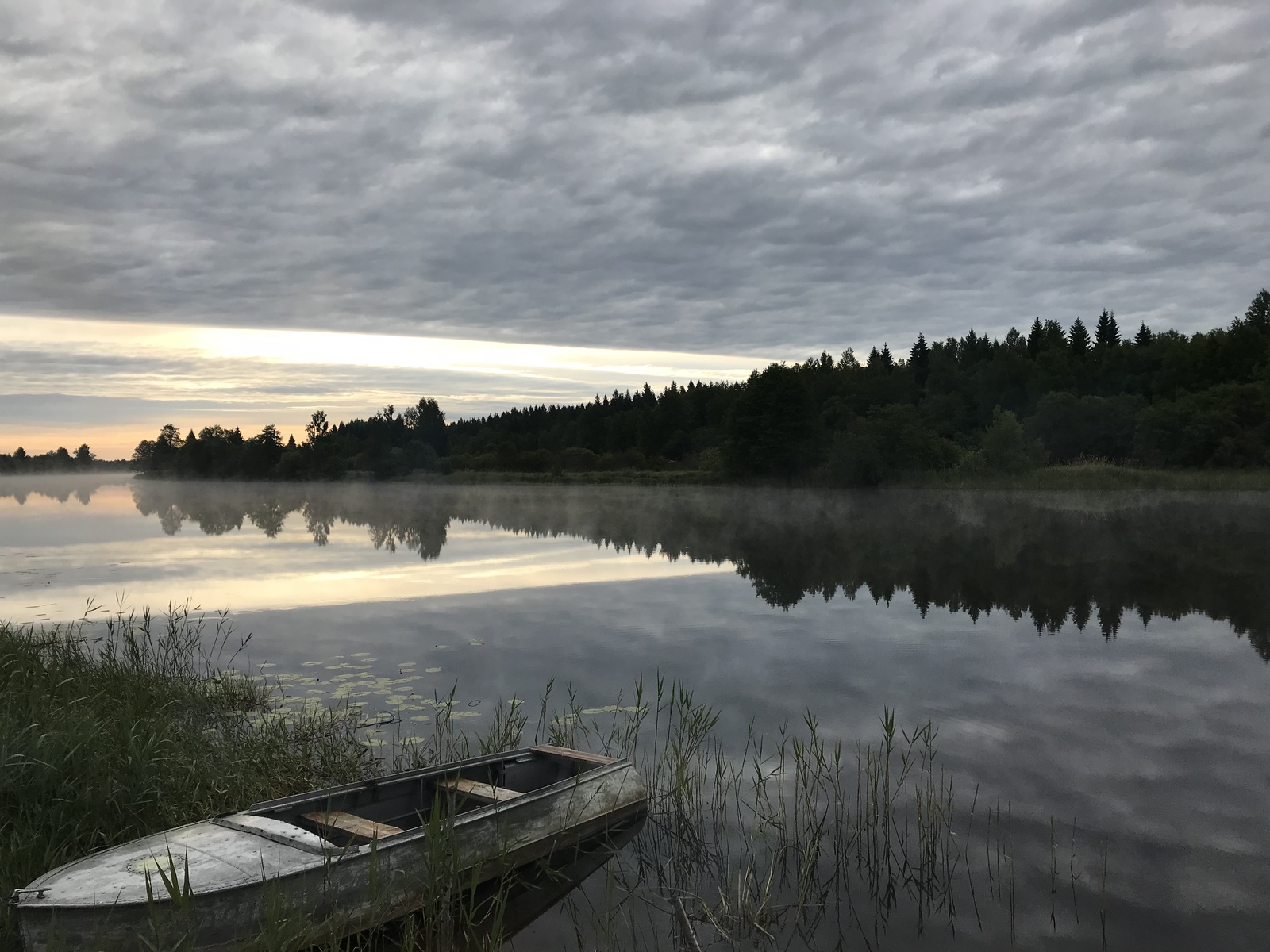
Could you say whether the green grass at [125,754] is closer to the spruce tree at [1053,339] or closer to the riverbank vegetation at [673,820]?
the riverbank vegetation at [673,820]

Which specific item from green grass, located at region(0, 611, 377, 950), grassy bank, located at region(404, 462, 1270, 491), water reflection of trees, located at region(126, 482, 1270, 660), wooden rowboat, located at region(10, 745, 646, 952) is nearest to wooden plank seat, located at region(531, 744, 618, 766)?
wooden rowboat, located at region(10, 745, 646, 952)

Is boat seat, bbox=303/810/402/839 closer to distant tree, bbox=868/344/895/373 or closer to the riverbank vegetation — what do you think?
the riverbank vegetation

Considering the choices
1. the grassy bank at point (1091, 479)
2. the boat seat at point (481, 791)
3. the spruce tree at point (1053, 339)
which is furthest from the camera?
the spruce tree at point (1053, 339)

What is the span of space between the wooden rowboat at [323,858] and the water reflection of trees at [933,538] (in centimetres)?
1468

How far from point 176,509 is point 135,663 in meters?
56.6

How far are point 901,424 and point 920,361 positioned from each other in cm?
6911

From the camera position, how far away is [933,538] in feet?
119

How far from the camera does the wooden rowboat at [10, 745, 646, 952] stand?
5.29 meters

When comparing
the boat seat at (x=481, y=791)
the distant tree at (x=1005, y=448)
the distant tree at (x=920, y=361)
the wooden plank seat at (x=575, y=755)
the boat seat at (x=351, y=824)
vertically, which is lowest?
the wooden plank seat at (x=575, y=755)

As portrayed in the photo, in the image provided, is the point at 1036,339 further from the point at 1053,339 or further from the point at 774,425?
the point at 774,425

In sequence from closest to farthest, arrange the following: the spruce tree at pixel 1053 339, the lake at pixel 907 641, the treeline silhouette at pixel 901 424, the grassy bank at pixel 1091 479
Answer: the lake at pixel 907 641 → the grassy bank at pixel 1091 479 → the treeline silhouette at pixel 901 424 → the spruce tree at pixel 1053 339

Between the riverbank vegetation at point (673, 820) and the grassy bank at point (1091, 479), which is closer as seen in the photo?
the riverbank vegetation at point (673, 820)

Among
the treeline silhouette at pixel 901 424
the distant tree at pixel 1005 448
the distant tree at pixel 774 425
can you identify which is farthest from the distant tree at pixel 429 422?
the distant tree at pixel 1005 448

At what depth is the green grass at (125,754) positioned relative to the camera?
6926mm
